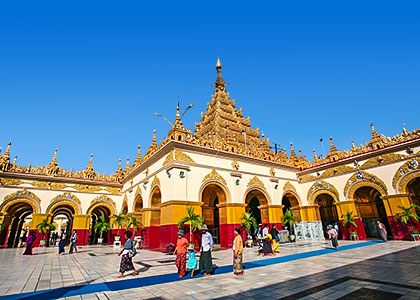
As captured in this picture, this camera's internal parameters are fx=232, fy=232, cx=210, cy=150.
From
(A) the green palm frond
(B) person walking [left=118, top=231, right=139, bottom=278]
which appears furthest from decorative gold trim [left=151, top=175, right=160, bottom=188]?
(A) the green palm frond

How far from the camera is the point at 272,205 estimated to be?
58.2ft

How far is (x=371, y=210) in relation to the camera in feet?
65.4

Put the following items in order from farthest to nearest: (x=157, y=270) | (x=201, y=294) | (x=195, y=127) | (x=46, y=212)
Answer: (x=195, y=127) → (x=46, y=212) → (x=157, y=270) → (x=201, y=294)

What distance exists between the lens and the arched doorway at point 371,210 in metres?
19.5

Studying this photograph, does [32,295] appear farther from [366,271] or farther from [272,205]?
[272,205]

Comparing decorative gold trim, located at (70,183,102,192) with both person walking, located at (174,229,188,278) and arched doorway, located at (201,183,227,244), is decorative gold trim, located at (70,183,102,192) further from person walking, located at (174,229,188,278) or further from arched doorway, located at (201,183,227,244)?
person walking, located at (174,229,188,278)

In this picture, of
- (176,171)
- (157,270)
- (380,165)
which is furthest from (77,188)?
(380,165)

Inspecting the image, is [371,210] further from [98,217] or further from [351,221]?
[98,217]

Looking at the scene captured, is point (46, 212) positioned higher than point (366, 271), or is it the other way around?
point (46, 212)

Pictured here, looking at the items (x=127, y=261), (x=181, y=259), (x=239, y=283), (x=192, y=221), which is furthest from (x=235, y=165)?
(x=239, y=283)

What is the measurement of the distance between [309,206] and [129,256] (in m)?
16.4

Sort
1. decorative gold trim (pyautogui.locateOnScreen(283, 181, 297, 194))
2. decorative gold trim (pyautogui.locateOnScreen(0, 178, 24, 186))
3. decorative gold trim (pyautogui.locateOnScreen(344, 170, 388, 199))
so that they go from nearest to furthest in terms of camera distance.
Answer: decorative gold trim (pyautogui.locateOnScreen(344, 170, 388, 199))
decorative gold trim (pyautogui.locateOnScreen(0, 178, 24, 186))
decorative gold trim (pyautogui.locateOnScreen(283, 181, 297, 194))

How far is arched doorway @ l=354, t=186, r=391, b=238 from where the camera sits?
1953 centimetres

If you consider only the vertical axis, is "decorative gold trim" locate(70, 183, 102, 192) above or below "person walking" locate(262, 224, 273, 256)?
above
